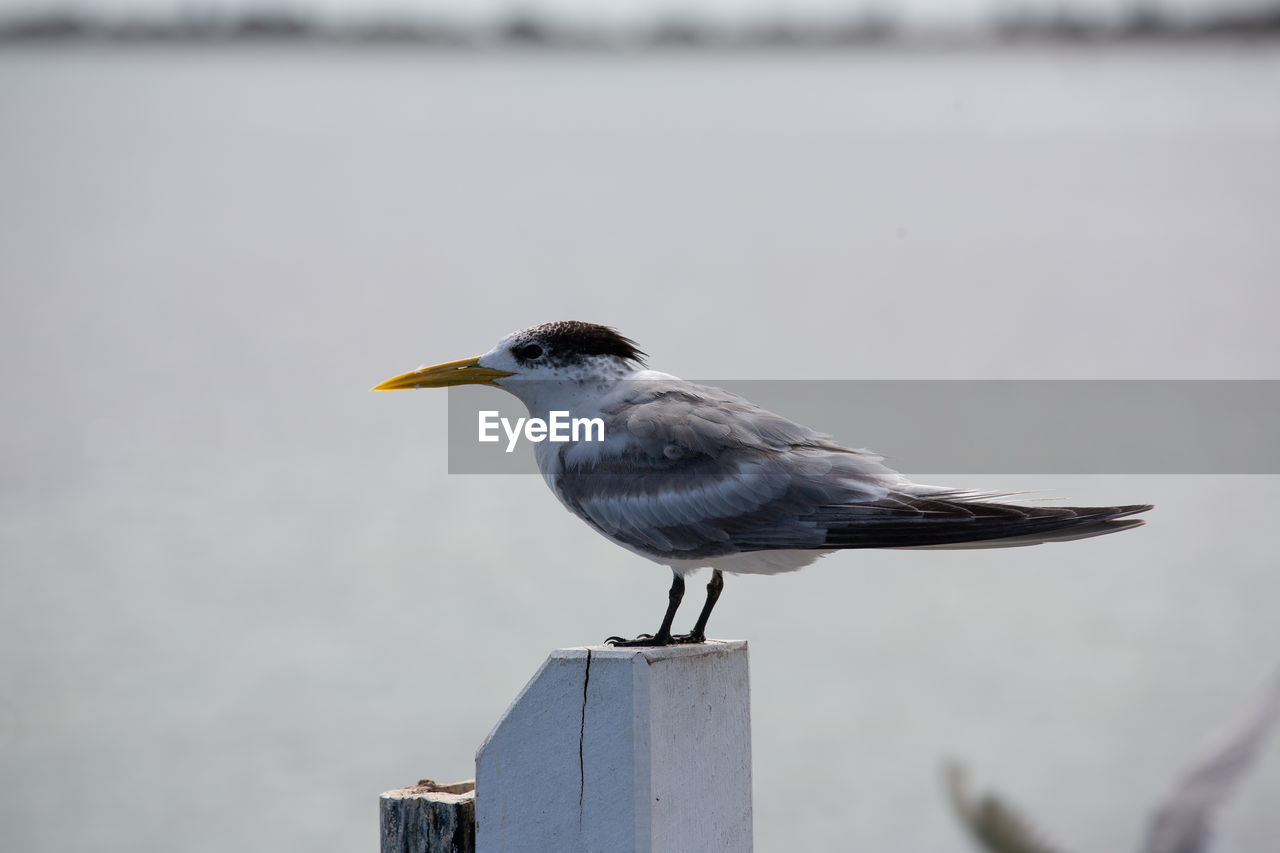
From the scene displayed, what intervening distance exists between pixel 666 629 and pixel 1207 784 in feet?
4.33

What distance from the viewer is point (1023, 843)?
7.98 feet

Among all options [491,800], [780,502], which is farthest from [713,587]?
[491,800]

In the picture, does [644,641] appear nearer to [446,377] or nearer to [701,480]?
[701,480]

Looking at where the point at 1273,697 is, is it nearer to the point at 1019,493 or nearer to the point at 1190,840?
the point at 1190,840

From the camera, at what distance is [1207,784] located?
2.60 meters

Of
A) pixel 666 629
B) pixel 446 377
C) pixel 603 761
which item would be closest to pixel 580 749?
pixel 603 761

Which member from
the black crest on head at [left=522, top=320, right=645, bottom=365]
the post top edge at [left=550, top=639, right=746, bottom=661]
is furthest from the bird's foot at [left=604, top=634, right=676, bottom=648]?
the black crest on head at [left=522, top=320, right=645, bottom=365]

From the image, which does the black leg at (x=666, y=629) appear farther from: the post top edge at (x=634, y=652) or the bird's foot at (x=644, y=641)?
Answer: the post top edge at (x=634, y=652)

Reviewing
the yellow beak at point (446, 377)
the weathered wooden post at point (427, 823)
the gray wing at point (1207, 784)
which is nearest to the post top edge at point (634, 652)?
the weathered wooden post at point (427, 823)

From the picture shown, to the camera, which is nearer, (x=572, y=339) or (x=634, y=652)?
(x=634, y=652)

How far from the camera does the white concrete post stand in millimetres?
2654

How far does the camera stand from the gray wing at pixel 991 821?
243 cm

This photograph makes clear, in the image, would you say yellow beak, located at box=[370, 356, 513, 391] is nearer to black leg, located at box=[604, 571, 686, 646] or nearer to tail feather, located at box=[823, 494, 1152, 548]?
black leg, located at box=[604, 571, 686, 646]

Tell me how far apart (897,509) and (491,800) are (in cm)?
124
